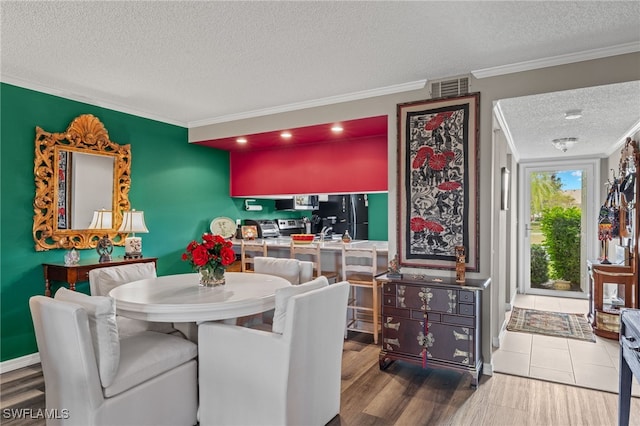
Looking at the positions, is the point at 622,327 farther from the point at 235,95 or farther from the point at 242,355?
the point at 235,95

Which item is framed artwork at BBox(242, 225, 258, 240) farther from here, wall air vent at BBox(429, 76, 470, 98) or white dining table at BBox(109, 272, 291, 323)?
wall air vent at BBox(429, 76, 470, 98)

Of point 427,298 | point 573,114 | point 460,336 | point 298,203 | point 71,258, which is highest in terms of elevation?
point 573,114

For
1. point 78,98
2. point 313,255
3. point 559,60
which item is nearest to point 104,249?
point 78,98

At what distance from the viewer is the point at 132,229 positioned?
3.79 meters

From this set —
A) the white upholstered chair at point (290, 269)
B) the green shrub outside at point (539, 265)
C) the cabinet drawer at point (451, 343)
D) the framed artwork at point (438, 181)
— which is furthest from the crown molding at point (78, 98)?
the green shrub outside at point (539, 265)

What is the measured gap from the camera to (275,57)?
284 cm

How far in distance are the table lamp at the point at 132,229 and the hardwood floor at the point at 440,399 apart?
4.00 ft

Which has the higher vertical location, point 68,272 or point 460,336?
point 68,272

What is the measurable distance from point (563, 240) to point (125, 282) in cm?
609

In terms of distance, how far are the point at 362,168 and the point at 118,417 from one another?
128 inches

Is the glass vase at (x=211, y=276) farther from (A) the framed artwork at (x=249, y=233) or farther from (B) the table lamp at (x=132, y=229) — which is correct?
(A) the framed artwork at (x=249, y=233)

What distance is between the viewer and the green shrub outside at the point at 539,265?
6199mm

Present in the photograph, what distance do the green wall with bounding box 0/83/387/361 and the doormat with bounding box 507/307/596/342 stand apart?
204 centimetres

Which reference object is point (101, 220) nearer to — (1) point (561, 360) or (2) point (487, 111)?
(2) point (487, 111)
